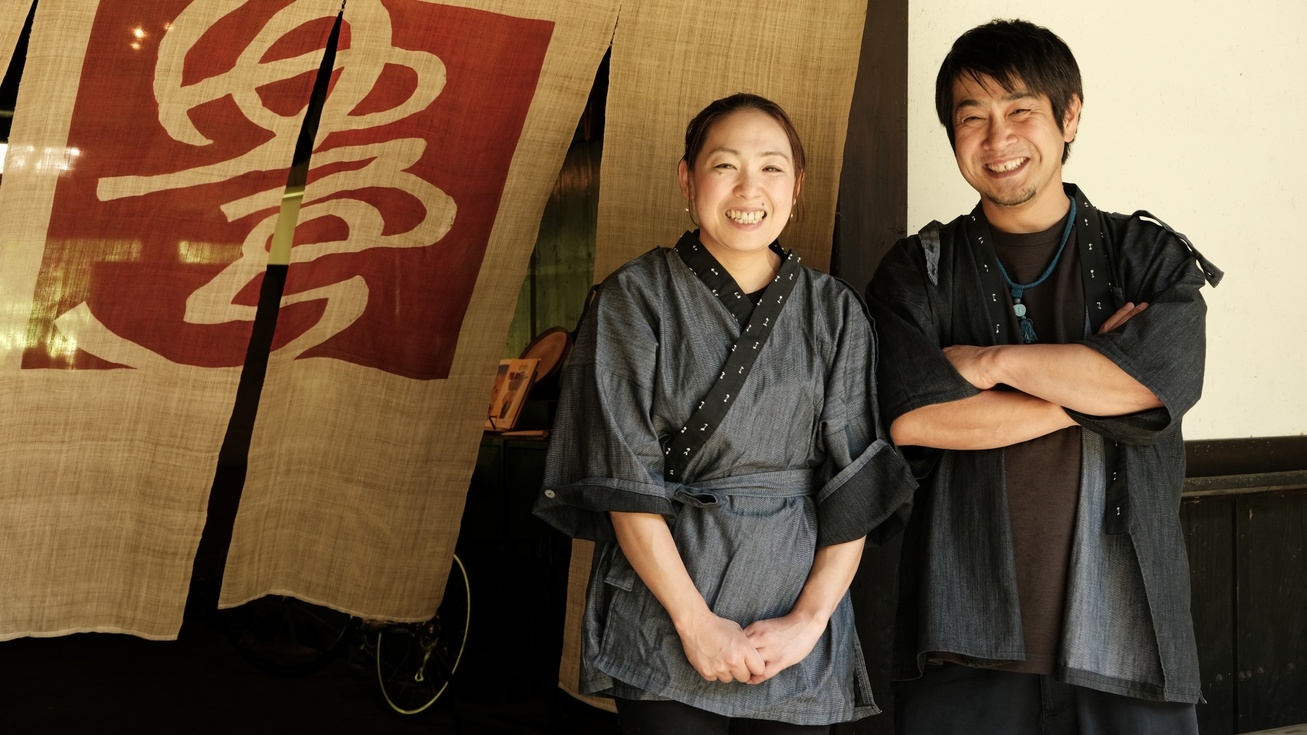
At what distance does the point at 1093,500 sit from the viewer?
93.0 inches

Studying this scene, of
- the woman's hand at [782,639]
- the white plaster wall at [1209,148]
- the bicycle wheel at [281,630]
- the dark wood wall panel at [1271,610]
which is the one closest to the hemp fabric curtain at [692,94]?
the white plaster wall at [1209,148]

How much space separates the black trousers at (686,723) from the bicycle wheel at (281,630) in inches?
199

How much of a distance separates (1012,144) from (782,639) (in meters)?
1.18

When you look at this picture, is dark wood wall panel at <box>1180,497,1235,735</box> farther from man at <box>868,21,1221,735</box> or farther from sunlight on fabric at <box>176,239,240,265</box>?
sunlight on fabric at <box>176,239,240,265</box>

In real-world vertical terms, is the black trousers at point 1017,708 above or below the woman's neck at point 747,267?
below

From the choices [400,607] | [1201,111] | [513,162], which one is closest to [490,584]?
[400,607]

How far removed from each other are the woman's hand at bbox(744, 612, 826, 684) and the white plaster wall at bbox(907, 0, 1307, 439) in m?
1.75

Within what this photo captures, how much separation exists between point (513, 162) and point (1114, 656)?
1.98 meters

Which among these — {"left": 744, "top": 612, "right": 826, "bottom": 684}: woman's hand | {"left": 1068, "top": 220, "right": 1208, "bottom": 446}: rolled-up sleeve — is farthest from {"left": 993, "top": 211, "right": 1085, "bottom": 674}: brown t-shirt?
{"left": 744, "top": 612, "right": 826, "bottom": 684}: woman's hand

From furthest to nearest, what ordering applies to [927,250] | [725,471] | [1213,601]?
[1213,601]
[927,250]
[725,471]

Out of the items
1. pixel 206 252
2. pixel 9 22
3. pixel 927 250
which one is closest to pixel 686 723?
pixel 927 250

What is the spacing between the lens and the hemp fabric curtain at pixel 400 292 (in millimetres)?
3039

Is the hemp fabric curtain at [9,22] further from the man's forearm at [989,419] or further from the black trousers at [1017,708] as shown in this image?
the black trousers at [1017,708]

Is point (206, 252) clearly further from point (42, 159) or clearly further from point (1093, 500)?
point (1093, 500)
